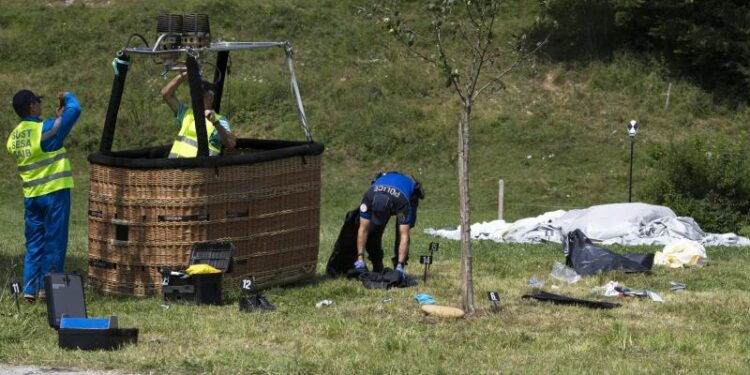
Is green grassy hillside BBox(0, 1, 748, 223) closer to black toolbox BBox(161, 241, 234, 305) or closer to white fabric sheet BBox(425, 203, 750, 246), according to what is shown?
white fabric sheet BBox(425, 203, 750, 246)

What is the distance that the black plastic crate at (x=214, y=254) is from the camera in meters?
11.0

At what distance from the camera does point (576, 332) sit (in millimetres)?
9867

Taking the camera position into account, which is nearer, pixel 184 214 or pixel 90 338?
pixel 90 338

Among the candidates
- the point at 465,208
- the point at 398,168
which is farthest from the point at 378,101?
the point at 465,208

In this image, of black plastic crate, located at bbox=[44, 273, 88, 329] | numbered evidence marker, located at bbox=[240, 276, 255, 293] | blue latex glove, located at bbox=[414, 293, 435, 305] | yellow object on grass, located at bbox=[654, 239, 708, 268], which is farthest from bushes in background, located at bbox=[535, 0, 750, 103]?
black plastic crate, located at bbox=[44, 273, 88, 329]

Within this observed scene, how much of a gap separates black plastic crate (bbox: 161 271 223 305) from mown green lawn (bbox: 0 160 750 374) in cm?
16

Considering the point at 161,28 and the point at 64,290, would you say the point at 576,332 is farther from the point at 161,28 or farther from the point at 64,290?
the point at 161,28

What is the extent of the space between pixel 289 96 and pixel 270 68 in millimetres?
1980

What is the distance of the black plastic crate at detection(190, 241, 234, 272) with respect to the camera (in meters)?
11.0

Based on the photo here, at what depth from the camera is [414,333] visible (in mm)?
9594

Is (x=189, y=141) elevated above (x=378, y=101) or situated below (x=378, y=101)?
below

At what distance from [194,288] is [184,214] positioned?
2.34 ft

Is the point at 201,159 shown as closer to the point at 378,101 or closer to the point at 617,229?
the point at 617,229

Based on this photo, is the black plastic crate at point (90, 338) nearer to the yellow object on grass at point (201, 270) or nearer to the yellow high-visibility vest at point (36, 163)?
the yellow object on grass at point (201, 270)
